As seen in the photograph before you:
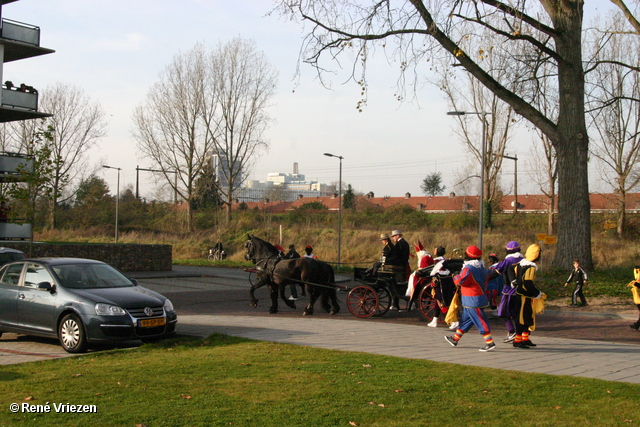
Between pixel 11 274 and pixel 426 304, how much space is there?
8.44 metres

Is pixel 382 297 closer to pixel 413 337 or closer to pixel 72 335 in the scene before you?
pixel 413 337

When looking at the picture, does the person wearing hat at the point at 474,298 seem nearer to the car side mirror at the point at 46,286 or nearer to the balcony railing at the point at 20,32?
the car side mirror at the point at 46,286

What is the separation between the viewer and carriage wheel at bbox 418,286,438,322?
13779mm

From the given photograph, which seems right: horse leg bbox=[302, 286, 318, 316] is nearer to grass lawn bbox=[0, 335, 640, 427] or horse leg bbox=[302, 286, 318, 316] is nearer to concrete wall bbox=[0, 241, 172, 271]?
grass lawn bbox=[0, 335, 640, 427]

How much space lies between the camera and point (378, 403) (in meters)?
6.12

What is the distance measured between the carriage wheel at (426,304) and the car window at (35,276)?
7572mm

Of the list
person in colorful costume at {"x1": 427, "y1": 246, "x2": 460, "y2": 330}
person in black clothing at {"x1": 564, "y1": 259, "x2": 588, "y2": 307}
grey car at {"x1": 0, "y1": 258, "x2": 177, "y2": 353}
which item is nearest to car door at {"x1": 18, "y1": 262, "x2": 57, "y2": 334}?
grey car at {"x1": 0, "y1": 258, "x2": 177, "y2": 353}

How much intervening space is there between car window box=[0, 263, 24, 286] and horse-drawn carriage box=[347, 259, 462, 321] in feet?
22.9

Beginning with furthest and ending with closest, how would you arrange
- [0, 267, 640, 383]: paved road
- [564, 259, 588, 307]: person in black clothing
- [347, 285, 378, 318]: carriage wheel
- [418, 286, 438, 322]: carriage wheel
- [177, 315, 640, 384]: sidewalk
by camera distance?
1. [564, 259, 588, 307]: person in black clothing
2. [347, 285, 378, 318]: carriage wheel
3. [418, 286, 438, 322]: carriage wheel
4. [0, 267, 640, 383]: paved road
5. [177, 315, 640, 384]: sidewalk

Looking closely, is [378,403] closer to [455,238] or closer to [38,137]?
[38,137]

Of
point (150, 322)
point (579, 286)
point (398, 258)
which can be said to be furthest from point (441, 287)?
point (150, 322)

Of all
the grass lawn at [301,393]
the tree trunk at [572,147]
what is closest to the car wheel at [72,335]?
the grass lawn at [301,393]

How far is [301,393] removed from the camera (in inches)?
255

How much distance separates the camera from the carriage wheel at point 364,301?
14.3m
